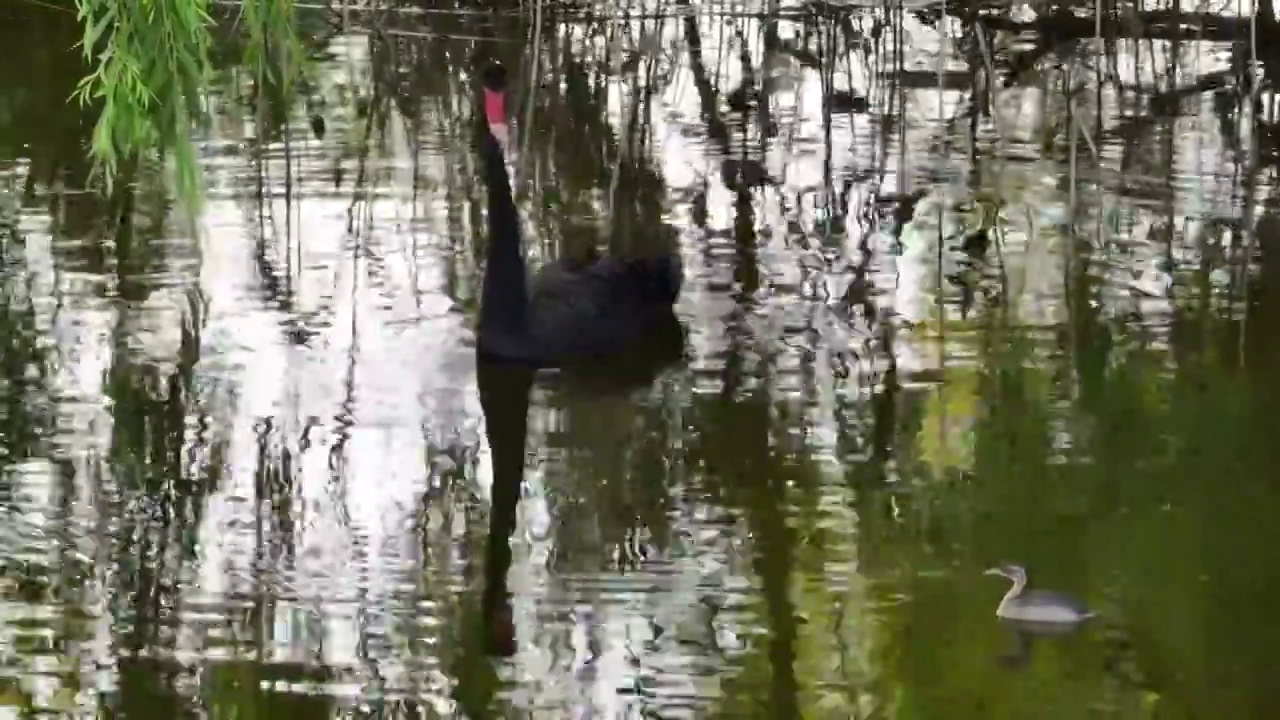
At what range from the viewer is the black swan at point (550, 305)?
165 inches

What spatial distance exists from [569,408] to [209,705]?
1.35 metres

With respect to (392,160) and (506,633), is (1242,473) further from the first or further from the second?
(392,160)

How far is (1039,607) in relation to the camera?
306cm

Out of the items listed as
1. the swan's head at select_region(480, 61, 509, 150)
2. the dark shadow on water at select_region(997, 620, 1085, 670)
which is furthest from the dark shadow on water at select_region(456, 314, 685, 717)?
the dark shadow on water at select_region(997, 620, 1085, 670)

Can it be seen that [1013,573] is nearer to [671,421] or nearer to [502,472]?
[671,421]

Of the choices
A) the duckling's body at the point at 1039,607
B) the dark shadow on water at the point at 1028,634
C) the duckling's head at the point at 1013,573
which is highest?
the duckling's head at the point at 1013,573

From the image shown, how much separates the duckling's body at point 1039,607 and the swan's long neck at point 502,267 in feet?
5.06

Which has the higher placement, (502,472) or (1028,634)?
(502,472)

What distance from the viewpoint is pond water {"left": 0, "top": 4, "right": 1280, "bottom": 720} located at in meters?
3.00

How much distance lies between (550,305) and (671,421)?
1.77ft

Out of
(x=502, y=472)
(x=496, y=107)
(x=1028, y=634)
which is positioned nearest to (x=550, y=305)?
(x=496, y=107)

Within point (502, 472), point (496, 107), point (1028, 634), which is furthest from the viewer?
point (496, 107)

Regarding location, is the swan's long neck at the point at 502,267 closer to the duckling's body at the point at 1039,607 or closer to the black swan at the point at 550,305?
the black swan at the point at 550,305

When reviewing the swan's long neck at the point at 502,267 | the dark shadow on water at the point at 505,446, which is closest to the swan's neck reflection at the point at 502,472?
the dark shadow on water at the point at 505,446
